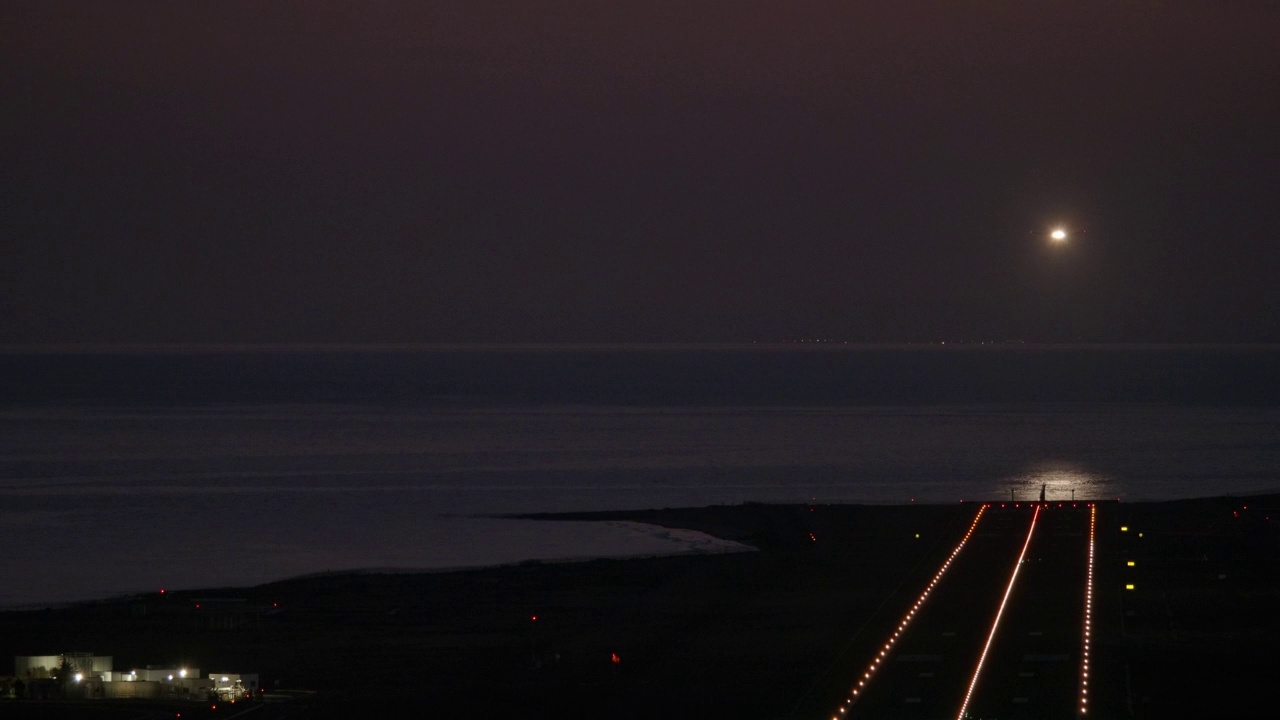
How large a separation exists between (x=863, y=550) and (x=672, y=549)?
12008 mm

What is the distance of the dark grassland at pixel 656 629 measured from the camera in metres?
52.2

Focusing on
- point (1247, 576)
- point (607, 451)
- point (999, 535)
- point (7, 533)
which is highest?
point (607, 451)

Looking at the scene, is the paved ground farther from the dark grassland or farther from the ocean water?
the ocean water

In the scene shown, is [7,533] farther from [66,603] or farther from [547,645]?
[547,645]

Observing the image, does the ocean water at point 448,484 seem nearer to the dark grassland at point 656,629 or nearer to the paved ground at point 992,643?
the dark grassland at point 656,629

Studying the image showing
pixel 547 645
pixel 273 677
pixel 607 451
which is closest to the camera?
pixel 273 677

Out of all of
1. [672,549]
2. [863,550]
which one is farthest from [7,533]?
[863,550]

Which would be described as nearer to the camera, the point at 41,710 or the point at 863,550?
the point at 41,710

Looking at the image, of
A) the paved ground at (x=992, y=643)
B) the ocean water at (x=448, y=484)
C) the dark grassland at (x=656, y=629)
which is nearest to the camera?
the paved ground at (x=992, y=643)

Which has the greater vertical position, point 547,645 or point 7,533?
point 7,533

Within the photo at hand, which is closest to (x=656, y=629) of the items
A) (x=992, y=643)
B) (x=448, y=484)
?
(x=992, y=643)

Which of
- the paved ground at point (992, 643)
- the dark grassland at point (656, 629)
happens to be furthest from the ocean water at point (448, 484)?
the paved ground at point (992, 643)

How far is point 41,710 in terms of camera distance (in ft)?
171

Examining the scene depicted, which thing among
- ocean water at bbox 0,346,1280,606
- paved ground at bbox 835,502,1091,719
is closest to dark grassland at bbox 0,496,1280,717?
paved ground at bbox 835,502,1091,719
